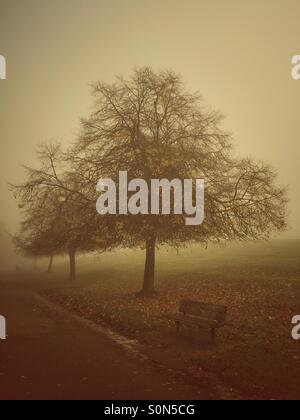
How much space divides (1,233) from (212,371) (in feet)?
411

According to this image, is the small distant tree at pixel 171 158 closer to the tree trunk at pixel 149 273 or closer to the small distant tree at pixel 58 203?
the tree trunk at pixel 149 273

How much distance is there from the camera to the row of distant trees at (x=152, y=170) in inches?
879

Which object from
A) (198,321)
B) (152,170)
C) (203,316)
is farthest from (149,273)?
(198,321)

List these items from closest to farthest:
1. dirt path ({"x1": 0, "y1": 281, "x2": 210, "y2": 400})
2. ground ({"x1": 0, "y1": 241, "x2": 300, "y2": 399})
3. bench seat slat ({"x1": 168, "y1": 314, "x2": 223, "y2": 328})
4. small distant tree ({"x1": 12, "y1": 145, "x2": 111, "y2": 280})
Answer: dirt path ({"x1": 0, "y1": 281, "x2": 210, "y2": 400}) < ground ({"x1": 0, "y1": 241, "x2": 300, "y2": 399}) < bench seat slat ({"x1": 168, "y1": 314, "x2": 223, "y2": 328}) < small distant tree ({"x1": 12, "y1": 145, "x2": 111, "y2": 280})

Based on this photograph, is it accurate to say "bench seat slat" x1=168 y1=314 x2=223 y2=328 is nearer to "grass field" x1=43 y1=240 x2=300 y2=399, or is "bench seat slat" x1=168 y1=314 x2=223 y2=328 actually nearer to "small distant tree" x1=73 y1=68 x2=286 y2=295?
"grass field" x1=43 y1=240 x2=300 y2=399

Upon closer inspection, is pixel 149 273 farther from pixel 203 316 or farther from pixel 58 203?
pixel 203 316

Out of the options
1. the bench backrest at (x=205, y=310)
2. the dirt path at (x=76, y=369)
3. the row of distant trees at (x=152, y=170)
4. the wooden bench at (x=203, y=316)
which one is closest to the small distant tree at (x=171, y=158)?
the row of distant trees at (x=152, y=170)

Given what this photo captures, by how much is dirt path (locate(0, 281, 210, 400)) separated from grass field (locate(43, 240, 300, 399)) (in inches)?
35.6

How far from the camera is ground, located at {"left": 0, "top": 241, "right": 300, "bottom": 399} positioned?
10.8 meters

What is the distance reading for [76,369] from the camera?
1170 cm

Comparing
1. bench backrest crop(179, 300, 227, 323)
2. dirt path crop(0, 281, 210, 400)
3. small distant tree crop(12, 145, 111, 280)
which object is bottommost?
dirt path crop(0, 281, 210, 400)

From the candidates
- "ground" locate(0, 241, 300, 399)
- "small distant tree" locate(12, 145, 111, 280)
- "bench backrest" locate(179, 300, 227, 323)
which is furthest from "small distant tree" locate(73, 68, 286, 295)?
"bench backrest" locate(179, 300, 227, 323)

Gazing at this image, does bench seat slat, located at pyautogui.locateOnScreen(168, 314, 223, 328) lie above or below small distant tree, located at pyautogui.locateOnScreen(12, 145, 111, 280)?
below

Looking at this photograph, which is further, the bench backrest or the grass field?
the bench backrest
